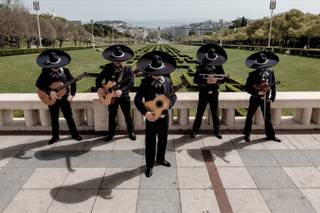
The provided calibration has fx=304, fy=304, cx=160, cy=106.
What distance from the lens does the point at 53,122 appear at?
705 centimetres

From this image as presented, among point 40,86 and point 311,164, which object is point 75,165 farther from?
point 311,164

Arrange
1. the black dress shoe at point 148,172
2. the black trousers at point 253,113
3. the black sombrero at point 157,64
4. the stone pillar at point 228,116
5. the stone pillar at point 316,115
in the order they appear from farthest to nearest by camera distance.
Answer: the stone pillar at point 316,115, the stone pillar at point 228,116, the black trousers at point 253,113, the black dress shoe at point 148,172, the black sombrero at point 157,64

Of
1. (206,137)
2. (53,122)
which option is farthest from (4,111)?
(206,137)

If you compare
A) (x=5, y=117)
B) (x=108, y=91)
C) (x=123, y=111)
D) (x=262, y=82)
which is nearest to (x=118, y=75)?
(x=108, y=91)

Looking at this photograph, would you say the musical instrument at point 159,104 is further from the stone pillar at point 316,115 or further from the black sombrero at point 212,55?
the stone pillar at point 316,115

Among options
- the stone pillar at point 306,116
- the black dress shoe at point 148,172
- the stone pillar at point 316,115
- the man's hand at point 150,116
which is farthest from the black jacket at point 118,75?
the stone pillar at point 316,115

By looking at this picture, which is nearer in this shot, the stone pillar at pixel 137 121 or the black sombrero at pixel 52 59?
the black sombrero at pixel 52 59

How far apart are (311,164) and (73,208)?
4.59 metres

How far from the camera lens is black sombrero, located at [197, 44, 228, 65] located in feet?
22.3

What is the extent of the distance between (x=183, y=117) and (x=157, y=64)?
2.76m

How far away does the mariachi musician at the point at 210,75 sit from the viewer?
267 inches

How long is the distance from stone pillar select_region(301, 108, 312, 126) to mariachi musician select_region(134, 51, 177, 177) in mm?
4128

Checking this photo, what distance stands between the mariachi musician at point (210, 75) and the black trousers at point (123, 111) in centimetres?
164

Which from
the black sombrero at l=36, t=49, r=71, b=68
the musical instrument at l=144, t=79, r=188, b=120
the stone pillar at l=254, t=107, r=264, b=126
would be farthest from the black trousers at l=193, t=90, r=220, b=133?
the black sombrero at l=36, t=49, r=71, b=68
